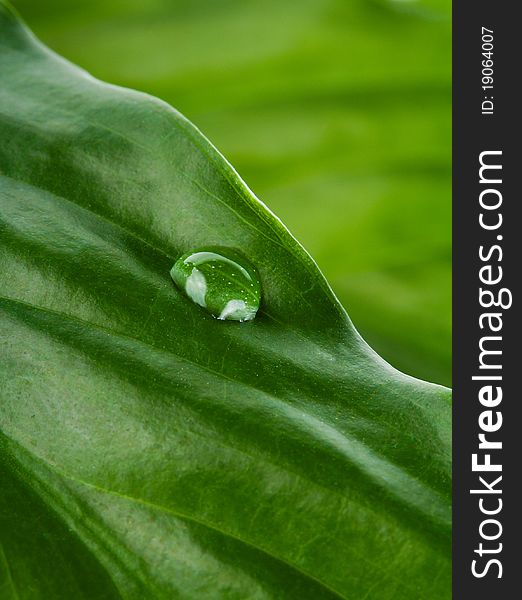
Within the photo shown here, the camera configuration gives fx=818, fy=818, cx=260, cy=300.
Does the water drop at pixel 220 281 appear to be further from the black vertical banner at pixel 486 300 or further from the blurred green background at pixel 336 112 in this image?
the blurred green background at pixel 336 112

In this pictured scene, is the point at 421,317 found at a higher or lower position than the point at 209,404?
higher

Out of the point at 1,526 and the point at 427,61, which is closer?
the point at 1,526

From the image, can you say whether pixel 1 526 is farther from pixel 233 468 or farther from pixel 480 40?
pixel 480 40

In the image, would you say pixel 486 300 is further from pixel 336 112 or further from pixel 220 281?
pixel 336 112

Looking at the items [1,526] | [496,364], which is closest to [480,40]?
[496,364]

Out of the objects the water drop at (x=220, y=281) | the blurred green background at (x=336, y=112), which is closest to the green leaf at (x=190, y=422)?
the water drop at (x=220, y=281)

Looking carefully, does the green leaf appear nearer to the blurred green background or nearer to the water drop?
the water drop

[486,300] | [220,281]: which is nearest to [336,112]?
[486,300]
